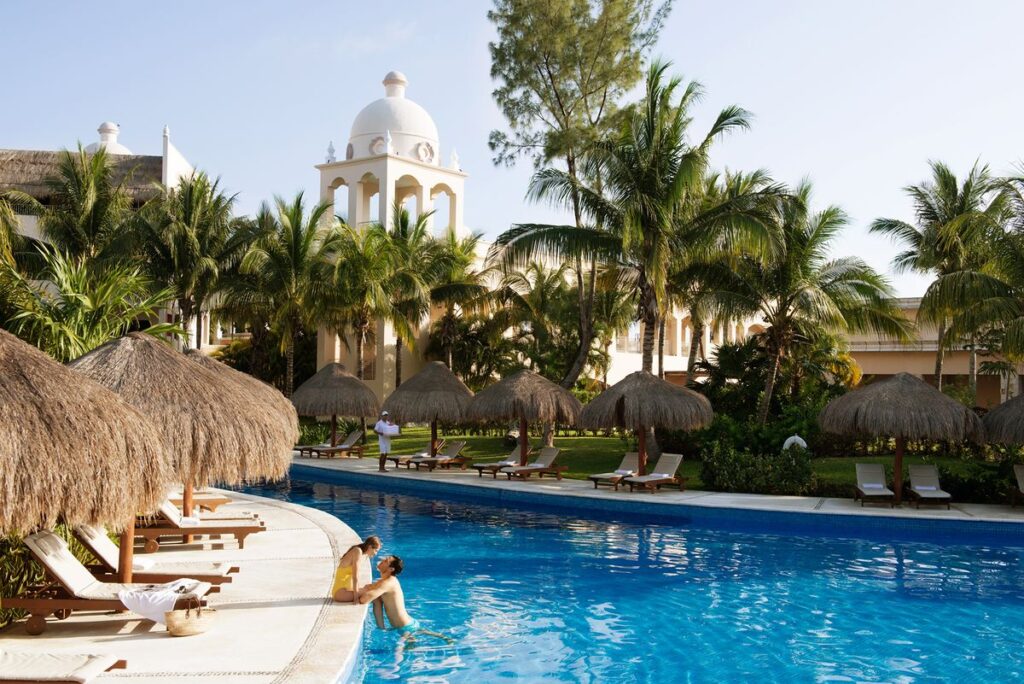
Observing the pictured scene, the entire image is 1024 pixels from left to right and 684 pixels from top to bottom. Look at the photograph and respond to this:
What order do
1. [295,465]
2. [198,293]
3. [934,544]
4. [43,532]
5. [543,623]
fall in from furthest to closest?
[198,293]
[295,465]
[934,544]
[543,623]
[43,532]

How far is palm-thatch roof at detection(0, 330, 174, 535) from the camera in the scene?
5.64m

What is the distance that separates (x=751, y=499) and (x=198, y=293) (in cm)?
1868

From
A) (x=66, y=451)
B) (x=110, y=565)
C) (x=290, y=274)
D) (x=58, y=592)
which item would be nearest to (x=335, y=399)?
(x=290, y=274)

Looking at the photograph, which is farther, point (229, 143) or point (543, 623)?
point (229, 143)

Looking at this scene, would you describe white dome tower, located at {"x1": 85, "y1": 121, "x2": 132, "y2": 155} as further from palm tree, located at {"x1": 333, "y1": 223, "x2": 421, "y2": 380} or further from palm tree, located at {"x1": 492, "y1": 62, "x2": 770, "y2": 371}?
palm tree, located at {"x1": 492, "y1": 62, "x2": 770, "y2": 371}

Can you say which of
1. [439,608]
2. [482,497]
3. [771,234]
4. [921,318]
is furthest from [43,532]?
[921,318]

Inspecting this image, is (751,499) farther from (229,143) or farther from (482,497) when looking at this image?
(229,143)

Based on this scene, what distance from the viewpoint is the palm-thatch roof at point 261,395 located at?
1003 centimetres

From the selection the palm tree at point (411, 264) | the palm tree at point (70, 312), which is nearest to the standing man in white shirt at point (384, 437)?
the palm tree at point (411, 264)

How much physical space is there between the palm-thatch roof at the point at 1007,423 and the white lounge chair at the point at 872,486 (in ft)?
5.83

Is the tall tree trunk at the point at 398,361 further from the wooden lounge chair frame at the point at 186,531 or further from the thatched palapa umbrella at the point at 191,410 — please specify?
the thatched palapa umbrella at the point at 191,410

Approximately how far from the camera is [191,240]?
26922 millimetres

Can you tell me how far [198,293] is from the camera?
28.1 metres

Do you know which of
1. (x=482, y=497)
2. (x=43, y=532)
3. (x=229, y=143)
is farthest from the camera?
(x=482, y=497)
